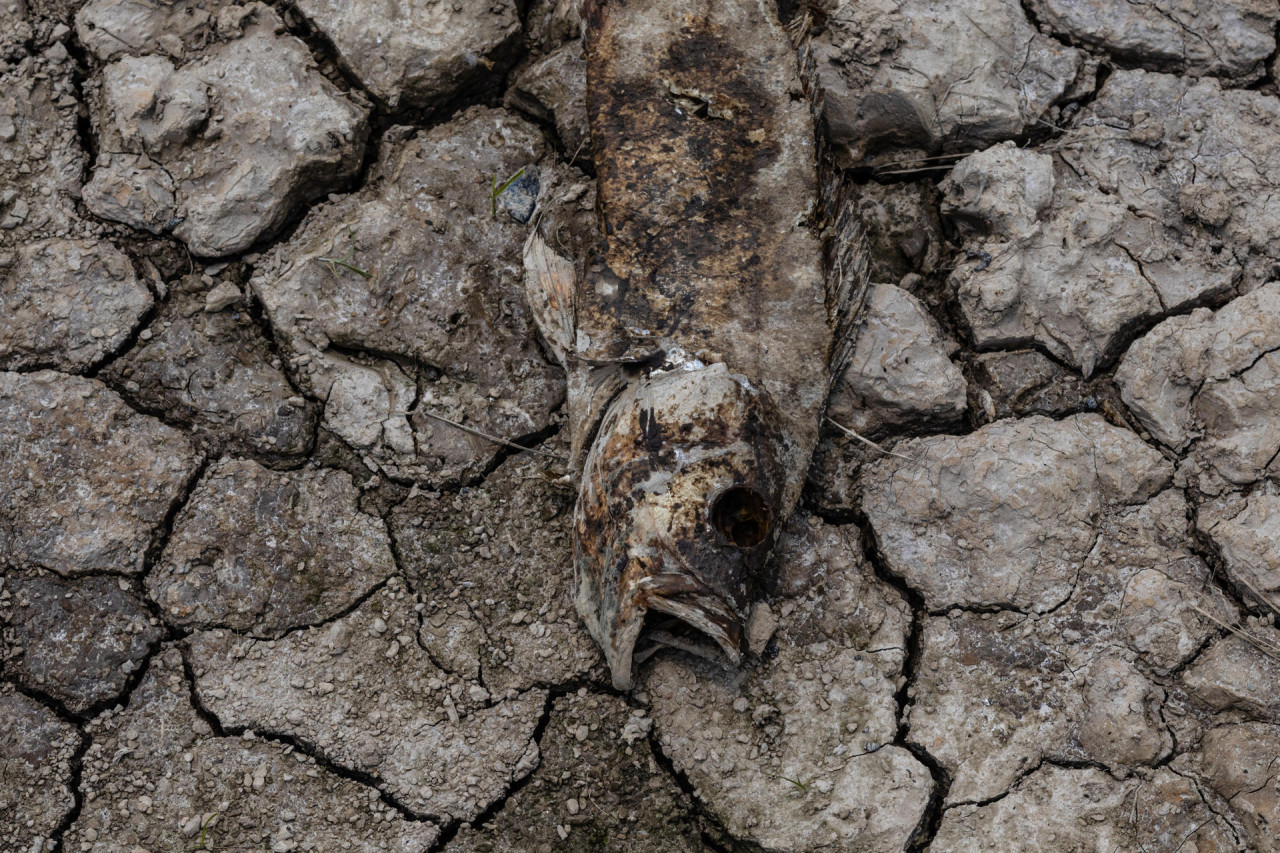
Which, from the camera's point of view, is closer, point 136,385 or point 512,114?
point 136,385

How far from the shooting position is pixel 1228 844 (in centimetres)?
215

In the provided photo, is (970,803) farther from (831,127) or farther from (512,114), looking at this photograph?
(512,114)

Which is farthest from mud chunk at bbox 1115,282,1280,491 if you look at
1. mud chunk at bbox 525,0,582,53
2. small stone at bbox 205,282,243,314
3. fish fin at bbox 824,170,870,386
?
small stone at bbox 205,282,243,314

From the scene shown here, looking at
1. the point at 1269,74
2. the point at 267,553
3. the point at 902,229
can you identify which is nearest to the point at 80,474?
the point at 267,553

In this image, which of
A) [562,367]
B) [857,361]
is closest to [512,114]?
[562,367]

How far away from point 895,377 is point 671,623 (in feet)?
2.89

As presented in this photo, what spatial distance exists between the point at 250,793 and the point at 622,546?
1080mm

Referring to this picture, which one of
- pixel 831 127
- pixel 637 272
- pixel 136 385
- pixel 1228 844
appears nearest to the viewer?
pixel 1228 844

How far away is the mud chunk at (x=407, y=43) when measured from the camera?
280 cm

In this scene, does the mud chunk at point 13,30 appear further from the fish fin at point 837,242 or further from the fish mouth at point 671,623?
the fish mouth at point 671,623

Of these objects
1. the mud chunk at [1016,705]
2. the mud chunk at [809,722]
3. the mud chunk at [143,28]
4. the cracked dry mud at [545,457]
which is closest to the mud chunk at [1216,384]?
the cracked dry mud at [545,457]

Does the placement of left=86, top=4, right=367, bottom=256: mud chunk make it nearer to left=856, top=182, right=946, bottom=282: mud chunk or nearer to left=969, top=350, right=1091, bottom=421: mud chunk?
left=856, top=182, right=946, bottom=282: mud chunk

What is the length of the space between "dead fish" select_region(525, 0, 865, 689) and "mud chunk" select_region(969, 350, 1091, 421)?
0.45 m

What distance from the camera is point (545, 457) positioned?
2.63 meters
